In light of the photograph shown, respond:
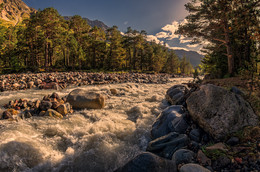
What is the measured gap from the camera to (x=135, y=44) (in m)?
48.2

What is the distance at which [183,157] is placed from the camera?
2889 millimetres

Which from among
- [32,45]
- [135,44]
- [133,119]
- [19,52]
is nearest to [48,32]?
[32,45]

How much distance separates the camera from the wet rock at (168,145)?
3.27m

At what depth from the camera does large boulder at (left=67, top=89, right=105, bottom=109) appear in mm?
6560

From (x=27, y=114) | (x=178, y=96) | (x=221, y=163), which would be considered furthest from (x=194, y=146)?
(x=27, y=114)

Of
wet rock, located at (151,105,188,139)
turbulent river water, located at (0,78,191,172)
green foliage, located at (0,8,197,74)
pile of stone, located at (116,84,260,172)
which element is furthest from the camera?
green foliage, located at (0,8,197,74)

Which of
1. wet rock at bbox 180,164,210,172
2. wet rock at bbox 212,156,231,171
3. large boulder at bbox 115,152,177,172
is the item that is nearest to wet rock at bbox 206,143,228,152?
wet rock at bbox 212,156,231,171

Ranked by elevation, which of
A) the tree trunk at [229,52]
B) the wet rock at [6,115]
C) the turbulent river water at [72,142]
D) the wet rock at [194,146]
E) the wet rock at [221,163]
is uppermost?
the tree trunk at [229,52]

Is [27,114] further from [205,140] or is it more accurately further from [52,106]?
[205,140]

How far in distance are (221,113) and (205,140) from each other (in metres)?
0.82

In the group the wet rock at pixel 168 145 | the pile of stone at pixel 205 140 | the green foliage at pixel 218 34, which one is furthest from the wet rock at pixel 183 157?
the green foliage at pixel 218 34

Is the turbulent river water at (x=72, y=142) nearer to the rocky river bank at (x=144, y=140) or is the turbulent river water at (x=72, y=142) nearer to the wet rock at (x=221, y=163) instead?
the rocky river bank at (x=144, y=140)

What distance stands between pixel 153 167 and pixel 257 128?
278cm

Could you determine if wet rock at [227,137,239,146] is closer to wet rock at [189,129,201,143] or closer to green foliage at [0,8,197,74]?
wet rock at [189,129,201,143]
